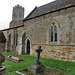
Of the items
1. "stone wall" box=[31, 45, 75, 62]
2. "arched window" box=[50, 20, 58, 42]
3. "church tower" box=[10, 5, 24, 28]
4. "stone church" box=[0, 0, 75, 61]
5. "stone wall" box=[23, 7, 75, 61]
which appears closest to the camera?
"stone wall" box=[31, 45, 75, 62]

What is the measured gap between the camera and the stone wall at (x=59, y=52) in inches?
353

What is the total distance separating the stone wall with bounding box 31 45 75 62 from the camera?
29.4ft

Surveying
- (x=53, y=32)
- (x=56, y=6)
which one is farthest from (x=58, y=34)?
(x=56, y=6)

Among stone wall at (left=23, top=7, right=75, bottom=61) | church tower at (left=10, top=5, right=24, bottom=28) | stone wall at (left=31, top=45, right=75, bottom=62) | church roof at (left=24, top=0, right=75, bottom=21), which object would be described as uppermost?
church tower at (left=10, top=5, right=24, bottom=28)

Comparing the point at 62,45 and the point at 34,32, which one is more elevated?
the point at 34,32

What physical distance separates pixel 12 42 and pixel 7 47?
Answer: 5.82ft

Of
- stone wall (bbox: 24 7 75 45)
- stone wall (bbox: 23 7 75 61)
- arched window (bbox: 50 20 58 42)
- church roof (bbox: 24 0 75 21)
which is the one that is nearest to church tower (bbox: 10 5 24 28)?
stone wall (bbox: 24 7 75 45)

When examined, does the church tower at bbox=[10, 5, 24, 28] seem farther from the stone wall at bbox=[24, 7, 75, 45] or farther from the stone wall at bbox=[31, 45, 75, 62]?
the stone wall at bbox=[31, 45, 75, 62]

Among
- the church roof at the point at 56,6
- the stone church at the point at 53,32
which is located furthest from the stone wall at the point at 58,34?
the church roof at the point at 56,6

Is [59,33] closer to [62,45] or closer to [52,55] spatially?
[62,45]

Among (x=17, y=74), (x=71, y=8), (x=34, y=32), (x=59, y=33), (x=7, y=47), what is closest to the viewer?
(x=17, y=74)

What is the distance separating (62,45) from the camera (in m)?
9.73

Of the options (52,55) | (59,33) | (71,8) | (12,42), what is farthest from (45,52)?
(12,42)

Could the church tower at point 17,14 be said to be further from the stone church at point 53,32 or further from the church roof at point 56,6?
the church roof at point 56,6
